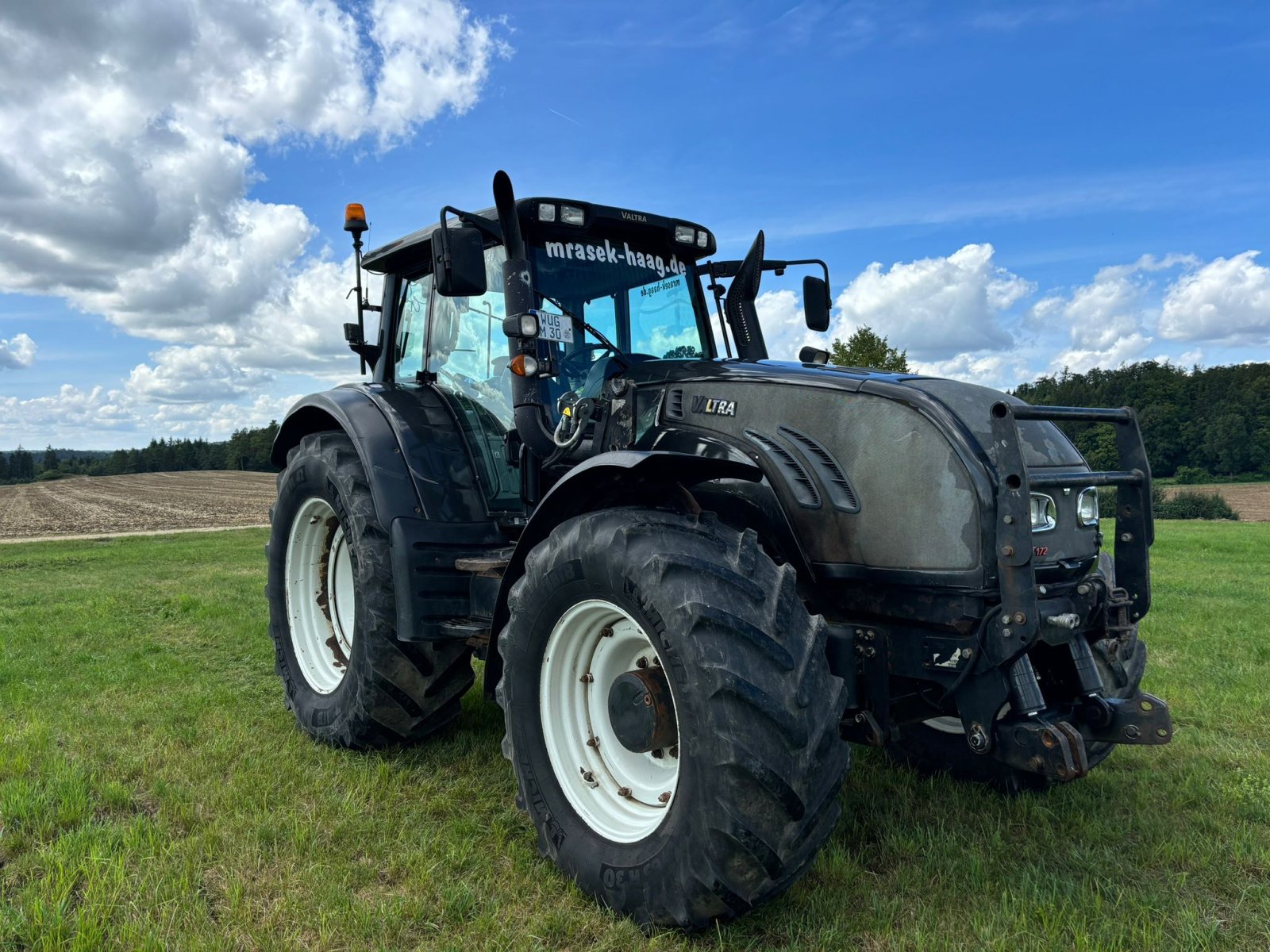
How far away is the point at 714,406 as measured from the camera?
3555 millimetres

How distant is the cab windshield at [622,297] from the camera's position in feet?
13.7

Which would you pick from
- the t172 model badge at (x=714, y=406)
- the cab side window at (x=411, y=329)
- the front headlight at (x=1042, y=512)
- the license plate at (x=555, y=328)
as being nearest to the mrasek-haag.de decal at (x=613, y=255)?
the license plate at (x=555, y=328)

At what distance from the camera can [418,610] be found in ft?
13.5

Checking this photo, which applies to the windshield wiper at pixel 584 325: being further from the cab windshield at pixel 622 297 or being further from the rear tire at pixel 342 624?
the rear tire at pixel 342 624

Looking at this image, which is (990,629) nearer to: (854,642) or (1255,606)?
(854,642)

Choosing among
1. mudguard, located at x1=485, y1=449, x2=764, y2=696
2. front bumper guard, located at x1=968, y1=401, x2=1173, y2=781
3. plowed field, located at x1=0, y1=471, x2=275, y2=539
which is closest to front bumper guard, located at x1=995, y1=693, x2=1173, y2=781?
front bumper guard, located at x1=968, y1=401, x2=1173, y2=781

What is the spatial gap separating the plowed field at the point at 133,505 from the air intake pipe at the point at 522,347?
48.0 feet

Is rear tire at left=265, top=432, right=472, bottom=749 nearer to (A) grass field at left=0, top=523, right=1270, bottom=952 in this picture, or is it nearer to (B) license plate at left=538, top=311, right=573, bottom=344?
(A) grass field at left=0, top=523, right=1270, bottom=952

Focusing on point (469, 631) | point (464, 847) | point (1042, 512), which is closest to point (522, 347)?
point (469, 631)

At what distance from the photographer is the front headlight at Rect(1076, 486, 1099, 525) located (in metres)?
3.21

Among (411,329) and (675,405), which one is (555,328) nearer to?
(675,405)

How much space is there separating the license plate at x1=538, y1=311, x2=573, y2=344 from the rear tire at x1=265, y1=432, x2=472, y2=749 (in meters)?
1.18

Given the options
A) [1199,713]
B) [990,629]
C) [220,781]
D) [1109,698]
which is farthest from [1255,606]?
[220,781]

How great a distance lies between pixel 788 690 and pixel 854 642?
575 millimetres
